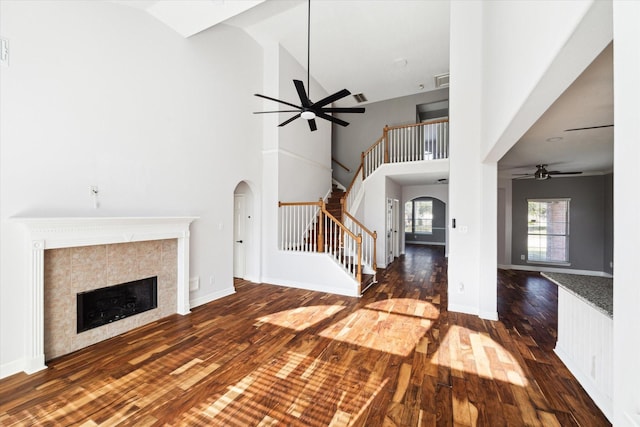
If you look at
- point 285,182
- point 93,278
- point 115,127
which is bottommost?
point 93,278

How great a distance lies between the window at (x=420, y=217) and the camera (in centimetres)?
1254

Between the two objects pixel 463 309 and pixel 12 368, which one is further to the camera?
pixel 463 309

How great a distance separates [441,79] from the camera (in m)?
7.07

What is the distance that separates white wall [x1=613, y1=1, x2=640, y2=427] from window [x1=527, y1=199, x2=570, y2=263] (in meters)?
7.93

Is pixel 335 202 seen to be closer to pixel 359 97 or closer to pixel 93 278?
pixel 359 97

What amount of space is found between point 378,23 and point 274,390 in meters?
6.23

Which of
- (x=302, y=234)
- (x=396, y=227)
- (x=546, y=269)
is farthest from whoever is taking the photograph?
(x=396, y=227)

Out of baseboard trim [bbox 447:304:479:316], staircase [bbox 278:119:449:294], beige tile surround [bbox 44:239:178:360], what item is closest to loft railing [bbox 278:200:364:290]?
staircase [bbox 278:119:449:294]

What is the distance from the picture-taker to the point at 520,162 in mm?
5094

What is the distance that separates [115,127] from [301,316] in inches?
136

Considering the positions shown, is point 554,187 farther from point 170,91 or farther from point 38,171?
point 38,171

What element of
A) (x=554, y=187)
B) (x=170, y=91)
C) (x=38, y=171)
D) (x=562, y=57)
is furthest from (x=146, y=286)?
(x=554, y=187)

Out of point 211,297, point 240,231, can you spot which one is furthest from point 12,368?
point 240,231

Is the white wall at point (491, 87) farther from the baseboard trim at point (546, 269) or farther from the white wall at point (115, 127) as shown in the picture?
the baseboard trim at point (546, 269)
